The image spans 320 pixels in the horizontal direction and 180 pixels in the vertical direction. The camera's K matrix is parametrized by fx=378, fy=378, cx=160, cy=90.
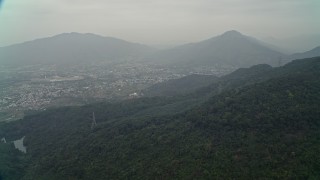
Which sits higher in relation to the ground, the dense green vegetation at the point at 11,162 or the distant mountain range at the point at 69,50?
the distant mountain range at the point at 69,50

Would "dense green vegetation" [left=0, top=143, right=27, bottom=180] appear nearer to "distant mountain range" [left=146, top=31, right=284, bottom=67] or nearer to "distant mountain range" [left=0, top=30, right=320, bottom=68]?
"distant mountain range" [left=0, top=30, right=320, bottom=68]

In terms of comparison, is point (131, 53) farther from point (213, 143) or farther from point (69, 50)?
point (213, 143)

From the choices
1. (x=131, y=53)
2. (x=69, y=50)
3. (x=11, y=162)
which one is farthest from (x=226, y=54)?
(x=11, y=162)

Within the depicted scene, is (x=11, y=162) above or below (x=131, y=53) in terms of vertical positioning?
below

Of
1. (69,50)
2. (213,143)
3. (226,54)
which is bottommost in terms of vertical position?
(226,54)

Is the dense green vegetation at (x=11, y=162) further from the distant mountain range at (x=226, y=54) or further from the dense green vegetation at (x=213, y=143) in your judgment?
the distant mountain range at (x=226, y=54)

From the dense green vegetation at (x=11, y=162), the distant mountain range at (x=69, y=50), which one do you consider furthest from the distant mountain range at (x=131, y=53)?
the dense green vegetation at (x=11, y=162)

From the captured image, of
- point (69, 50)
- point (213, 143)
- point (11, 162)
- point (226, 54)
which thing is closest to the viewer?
point (213, 143)

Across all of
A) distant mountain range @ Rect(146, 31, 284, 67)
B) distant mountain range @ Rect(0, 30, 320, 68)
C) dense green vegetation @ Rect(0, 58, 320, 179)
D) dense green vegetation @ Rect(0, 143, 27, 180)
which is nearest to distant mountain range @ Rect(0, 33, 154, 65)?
distant mountain range @ Rect(0, 30, 320, 68)
